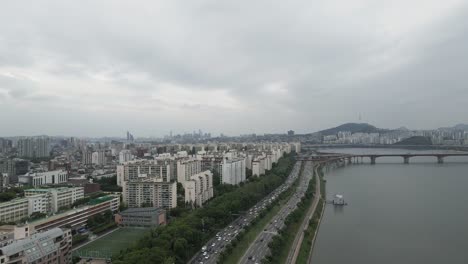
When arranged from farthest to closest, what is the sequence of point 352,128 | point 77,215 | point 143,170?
point 352,128, point 143,170, point 77,215

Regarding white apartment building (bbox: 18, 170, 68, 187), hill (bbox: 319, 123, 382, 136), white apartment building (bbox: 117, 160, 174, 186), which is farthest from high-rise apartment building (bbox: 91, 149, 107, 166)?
hill (bbox: 319, 123, 382, 136)

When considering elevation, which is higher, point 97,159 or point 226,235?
point 97,159

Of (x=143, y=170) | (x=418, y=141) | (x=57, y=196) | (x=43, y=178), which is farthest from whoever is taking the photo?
(x=418, y=141)

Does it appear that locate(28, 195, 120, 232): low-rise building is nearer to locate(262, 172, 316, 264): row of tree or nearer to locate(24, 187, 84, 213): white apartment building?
locate(24, 187, 84, 213): white apartment building

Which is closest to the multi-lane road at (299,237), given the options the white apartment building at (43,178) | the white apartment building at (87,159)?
the white apartment building at (43,178)

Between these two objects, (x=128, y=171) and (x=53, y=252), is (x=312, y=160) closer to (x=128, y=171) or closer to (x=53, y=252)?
(x=128, y=171)

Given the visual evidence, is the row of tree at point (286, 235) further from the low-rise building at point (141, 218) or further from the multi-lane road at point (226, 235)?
the low-rise building at point (141, 218)

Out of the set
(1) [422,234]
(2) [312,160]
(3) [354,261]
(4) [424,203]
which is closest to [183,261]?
(3) [354,261]

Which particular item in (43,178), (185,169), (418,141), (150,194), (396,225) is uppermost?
(418,141)

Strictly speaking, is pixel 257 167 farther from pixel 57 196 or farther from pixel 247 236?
pixel 247 236

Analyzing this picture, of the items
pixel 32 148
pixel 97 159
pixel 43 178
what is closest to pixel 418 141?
pixel 97 159
